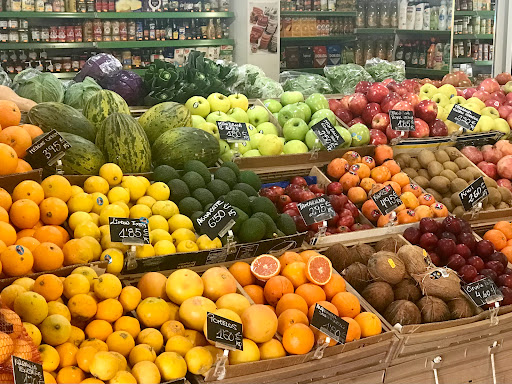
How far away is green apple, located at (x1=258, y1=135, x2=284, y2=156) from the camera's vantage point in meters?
3.34

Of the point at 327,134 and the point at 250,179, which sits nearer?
the point at 250,179

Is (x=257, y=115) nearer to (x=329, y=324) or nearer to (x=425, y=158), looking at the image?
(x=425, y=158)

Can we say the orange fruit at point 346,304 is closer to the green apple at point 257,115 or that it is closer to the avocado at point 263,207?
the avocado at point 263,207

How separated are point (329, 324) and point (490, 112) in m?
2.62

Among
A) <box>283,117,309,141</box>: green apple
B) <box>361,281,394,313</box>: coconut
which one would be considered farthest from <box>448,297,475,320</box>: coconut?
<box>283,117,309,141</box>: green apple

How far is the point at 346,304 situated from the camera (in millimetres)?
2242

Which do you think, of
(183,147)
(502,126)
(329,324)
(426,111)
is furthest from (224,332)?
(502,126)

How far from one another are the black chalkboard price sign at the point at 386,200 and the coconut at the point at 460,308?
0.58 m

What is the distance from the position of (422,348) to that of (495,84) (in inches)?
112

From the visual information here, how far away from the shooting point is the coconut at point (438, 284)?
245 cm

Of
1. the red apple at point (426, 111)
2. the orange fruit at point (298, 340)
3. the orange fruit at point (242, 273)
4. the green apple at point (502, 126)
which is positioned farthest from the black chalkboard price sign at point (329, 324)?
the green apple at point (502, 126)

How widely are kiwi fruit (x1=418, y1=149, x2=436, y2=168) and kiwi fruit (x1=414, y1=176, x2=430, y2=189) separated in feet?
0.53

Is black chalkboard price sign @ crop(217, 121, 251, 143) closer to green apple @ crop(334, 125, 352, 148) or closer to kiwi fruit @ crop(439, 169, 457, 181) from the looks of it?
green apple @ crop(334, 125, 352, 148)

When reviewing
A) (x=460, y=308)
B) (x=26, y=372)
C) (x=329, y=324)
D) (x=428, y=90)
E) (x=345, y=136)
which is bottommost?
(x=460, y=308)
